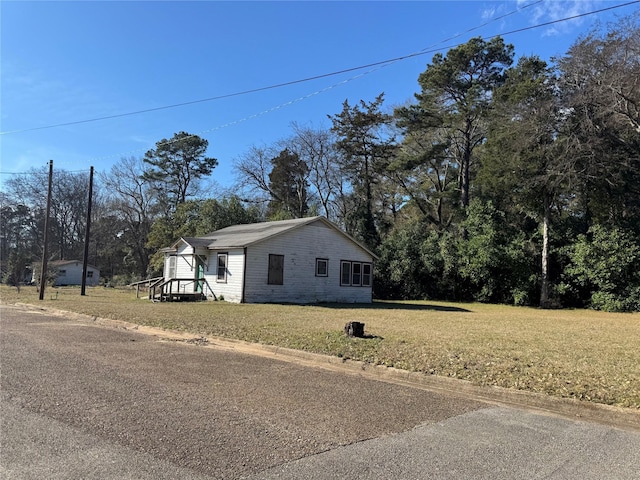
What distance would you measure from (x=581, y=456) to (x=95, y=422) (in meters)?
4.69

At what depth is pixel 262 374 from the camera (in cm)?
725

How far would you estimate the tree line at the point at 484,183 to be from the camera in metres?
25.0

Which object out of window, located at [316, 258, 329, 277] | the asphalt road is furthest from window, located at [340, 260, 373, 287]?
the asphalt road

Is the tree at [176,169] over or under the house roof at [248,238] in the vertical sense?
over

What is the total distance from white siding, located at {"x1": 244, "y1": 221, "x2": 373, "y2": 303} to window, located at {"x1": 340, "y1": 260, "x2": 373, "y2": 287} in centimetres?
25

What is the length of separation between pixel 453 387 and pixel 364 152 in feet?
114

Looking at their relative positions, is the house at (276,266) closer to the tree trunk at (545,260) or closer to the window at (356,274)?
the window at (356,274)

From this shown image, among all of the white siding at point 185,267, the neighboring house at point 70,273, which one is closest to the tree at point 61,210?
the neighboring house at point 70,273

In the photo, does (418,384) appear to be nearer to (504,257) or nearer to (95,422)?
(95,422)

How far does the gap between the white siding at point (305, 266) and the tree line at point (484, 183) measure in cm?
789

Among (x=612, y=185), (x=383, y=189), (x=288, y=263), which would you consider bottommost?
(x=288, y=263)

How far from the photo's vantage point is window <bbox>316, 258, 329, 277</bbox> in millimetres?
25266

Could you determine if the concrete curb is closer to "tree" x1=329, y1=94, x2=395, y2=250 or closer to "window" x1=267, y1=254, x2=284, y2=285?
"window" x1=267, y1=254, x2=284, y2=285

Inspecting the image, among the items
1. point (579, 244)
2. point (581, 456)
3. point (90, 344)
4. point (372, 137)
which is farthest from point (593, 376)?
→ point (372, 137)
